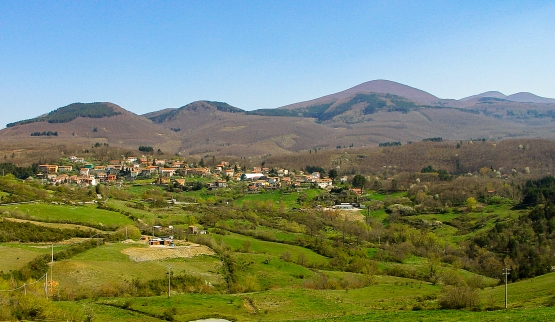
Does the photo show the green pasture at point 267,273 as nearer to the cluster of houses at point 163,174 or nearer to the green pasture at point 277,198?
the green pasture at point 277,198

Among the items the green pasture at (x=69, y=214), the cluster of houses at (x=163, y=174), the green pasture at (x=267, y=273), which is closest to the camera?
the green pasture at (x=267, y=273)

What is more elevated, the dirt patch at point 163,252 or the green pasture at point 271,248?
the dirt patch at point 163,252

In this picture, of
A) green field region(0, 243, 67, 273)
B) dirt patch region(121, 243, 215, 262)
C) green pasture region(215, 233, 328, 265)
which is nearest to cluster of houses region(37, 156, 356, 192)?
green pasture region(215, 233, 328, 265)

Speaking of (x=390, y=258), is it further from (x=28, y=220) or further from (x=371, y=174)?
(x=371, y=174)

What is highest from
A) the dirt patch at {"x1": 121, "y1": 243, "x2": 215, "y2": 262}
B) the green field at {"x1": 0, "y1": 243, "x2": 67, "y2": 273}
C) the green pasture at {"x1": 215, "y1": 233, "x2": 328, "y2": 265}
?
the green field at {"x1": 0, "y1": 243, "x2": 67, "y2": 273}

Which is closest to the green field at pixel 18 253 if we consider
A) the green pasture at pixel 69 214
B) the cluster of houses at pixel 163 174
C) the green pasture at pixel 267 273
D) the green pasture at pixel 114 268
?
the green pasture at pixel 114 268

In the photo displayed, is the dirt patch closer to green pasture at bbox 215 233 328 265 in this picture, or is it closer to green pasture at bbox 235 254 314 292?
green pasture at bbox 235 254 314 292

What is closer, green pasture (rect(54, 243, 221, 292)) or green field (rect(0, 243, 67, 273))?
green pasture (rect(54, 243, 221, 292))
